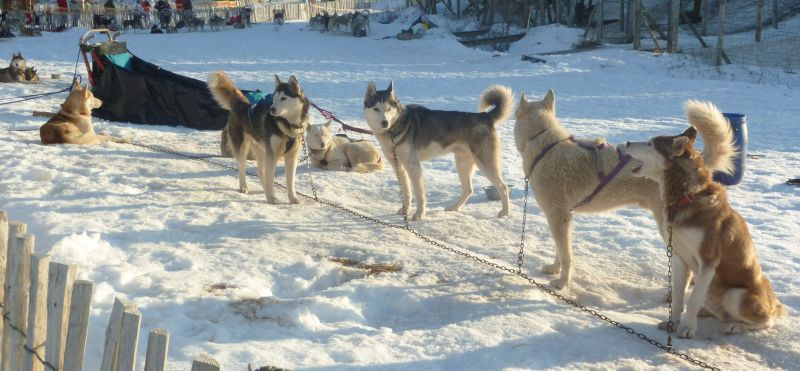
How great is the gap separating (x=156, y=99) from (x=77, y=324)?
949cm

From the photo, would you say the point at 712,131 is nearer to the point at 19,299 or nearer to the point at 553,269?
the point at 553,269

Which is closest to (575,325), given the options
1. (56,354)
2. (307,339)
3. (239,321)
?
(307,339)

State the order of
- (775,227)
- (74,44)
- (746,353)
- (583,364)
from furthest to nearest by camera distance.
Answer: (74,44), (775,227), (746,353), (583,364)

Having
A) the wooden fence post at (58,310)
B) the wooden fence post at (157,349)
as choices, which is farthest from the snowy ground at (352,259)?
the wooden fence post at (157,349)

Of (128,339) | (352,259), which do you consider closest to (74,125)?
(352,259)

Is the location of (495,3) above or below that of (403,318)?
above

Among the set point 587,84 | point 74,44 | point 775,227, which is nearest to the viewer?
point 775,227

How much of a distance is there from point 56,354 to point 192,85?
911 cm

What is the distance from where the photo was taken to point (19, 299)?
2994 millimetres

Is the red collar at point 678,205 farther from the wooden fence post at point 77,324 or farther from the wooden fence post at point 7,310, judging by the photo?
the wooden fence post at point 7,310

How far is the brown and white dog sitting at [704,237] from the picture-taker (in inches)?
150

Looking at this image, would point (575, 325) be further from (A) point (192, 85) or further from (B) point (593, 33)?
(B) point (593, 33)

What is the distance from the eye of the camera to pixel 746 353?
3.80 metres

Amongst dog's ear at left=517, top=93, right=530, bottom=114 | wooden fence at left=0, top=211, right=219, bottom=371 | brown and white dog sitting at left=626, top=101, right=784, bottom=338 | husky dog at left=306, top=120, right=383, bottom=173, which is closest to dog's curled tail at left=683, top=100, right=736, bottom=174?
brown and white dog sitting at left=626, top=101, right=784, bottom=338
